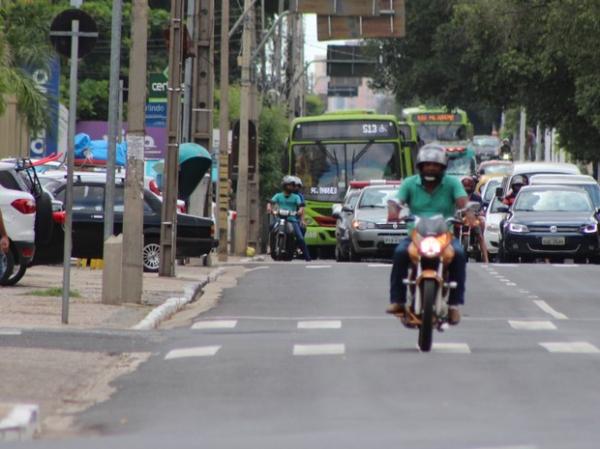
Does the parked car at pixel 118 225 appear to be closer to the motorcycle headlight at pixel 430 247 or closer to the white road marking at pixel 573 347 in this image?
the white road marking at pixel 573 347

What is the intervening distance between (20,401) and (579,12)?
1240 inches

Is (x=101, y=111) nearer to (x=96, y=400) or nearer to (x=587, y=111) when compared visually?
(x=587, y=111)

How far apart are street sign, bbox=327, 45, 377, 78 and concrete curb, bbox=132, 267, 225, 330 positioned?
157 ft

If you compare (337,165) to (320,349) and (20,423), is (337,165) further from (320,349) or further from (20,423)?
(20,423)

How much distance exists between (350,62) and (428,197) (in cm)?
6143

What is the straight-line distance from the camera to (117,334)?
17.4m

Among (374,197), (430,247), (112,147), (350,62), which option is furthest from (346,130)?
(350,62)

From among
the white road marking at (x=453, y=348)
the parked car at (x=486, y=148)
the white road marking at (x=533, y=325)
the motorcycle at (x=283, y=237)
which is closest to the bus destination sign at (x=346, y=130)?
the motorcycle at (x=283, y=237)

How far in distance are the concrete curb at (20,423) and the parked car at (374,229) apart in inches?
1038

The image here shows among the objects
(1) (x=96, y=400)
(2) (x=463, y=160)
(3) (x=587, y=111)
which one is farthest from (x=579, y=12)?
(2) (x=463, y=160)

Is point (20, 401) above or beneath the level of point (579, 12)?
beneath

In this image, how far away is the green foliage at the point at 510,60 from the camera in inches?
1789

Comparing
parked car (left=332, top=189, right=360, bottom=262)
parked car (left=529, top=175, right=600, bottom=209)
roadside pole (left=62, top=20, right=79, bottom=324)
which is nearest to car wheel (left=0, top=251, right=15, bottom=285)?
roadside pole (left=62, top=20, right=79, bottom=324)

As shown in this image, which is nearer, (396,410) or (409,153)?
(396,410)
